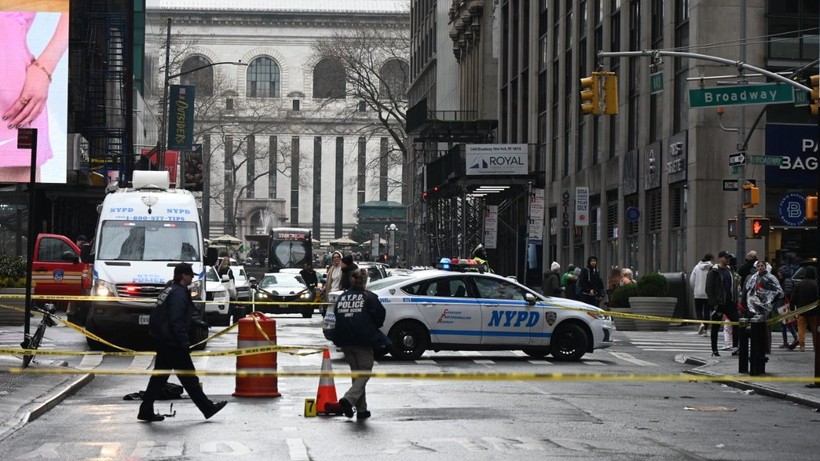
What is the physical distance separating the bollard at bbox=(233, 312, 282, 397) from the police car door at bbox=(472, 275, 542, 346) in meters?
6.87

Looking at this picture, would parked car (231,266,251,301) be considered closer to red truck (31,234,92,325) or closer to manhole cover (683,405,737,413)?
red truck (31,234,92,325)

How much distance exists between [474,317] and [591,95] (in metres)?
7.81

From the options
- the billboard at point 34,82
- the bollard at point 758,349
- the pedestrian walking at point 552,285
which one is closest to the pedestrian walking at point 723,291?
the bollard at point 758,349

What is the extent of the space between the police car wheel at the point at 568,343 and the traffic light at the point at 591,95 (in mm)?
6724

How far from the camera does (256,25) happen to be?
463 ft

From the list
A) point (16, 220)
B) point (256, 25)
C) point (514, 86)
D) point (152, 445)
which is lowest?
point (152, 445)

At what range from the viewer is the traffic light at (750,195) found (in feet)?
112

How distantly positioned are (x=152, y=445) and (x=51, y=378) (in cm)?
663

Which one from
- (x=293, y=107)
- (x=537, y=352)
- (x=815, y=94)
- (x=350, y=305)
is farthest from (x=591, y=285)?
(x=293, y=107)

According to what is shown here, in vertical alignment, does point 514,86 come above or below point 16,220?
above

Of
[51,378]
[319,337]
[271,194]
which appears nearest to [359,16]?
[271,194]

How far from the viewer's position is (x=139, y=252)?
89.0 feet

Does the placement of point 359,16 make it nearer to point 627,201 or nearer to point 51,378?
point 627,201

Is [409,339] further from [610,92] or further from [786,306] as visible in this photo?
[610,92]
